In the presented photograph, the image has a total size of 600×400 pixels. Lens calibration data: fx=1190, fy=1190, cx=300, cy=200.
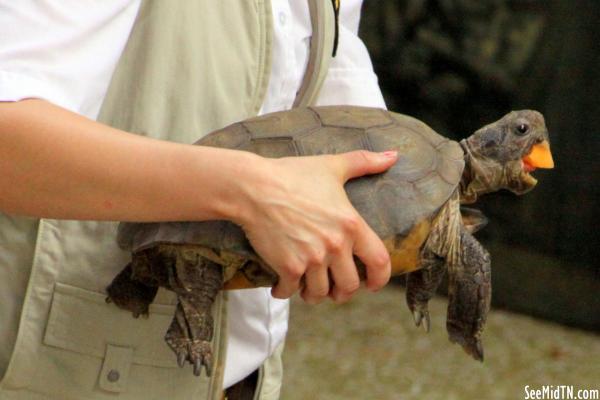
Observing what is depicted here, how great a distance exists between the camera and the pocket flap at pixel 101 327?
1362 millimetres

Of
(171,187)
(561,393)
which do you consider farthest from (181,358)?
(561,393)

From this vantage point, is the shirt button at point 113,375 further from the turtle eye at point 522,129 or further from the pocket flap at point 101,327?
the turtle eye at point 522,129

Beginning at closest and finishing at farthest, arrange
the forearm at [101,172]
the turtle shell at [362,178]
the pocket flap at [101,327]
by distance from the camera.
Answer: the forearm at [101,172] → the turtle shell at [362,178] → the pocket flap at [101,327]

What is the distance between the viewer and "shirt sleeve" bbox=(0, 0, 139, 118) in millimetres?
1146

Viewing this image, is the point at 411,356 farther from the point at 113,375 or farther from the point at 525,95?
the point at 113,375

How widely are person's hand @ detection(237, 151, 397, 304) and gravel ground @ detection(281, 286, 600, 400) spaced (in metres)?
2.52

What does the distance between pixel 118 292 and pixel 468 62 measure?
3.02 metres

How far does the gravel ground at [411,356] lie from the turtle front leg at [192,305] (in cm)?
241

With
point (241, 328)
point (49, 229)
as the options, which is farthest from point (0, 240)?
point (241, 328)

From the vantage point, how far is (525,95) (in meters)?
4.26

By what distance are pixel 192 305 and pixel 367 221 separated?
0.71ft

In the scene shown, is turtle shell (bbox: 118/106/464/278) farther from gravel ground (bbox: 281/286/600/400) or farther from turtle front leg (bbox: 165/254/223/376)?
gravel ground (bbox: 281/286/600/400)

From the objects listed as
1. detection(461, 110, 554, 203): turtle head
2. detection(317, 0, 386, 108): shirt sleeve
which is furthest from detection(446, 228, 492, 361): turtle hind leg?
detection(317, 0, 386, 108): shirt sleeve

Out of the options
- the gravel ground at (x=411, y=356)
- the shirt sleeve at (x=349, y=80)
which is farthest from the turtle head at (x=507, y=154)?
the gravel ground at (x=411, y=356)
